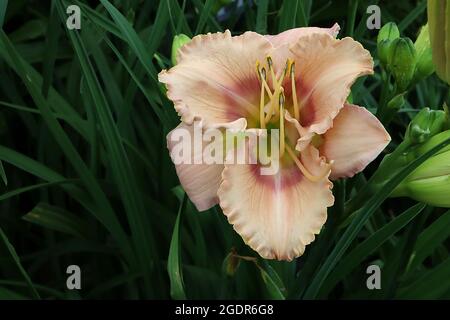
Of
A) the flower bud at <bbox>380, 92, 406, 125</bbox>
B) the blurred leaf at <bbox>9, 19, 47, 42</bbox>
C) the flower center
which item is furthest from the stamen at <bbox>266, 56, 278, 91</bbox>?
the blurred leaf at <bbox>9, 19, 47, 42</bbox>

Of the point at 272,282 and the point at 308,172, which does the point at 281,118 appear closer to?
the point at 308,172

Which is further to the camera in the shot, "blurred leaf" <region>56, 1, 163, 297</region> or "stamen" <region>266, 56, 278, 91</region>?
"blurred leaf" <region>56, 1, 163, 297</region>

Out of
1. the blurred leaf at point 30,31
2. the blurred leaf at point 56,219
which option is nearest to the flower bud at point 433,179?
the blurred leaf at point 56,219

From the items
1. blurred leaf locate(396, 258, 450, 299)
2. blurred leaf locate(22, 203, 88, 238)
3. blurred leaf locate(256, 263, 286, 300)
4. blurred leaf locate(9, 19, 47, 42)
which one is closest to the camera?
blurred leaf locate(256, 263, 286, 300)

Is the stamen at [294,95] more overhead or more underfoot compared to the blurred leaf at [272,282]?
more overhead

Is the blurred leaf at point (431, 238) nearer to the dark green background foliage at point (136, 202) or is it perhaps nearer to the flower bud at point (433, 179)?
the dark green background foliage at point (136, 202)

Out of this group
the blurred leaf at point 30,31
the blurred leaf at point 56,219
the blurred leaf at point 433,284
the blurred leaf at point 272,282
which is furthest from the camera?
the blurred leaf at point 30,31

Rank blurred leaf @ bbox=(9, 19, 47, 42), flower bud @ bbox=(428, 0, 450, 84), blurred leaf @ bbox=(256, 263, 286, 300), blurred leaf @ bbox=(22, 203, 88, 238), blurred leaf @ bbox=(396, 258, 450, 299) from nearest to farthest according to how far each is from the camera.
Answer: flower bud @ bbox=(428, 0, 450, 84)
blurred leaf @ bbox=(256, 263, 286, 300)
blurred leaf @ bbox=(396, 258, 450, 299)
blurred leaf @ bbox=(22, 203, 88, 238)
blurred leaf @ bbox=(9, 19, 47, 42)

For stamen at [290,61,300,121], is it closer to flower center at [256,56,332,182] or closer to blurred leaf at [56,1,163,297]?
flower center at [256,56,332,182]
